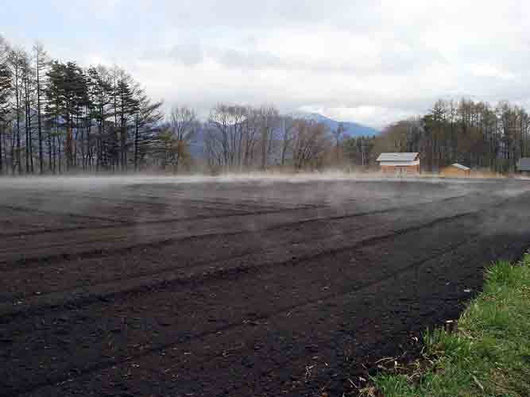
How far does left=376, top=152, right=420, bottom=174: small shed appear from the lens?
223 ft

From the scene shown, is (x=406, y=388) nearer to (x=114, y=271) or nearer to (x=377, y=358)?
(x=377, y=358)

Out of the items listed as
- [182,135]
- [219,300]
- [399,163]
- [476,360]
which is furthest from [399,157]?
[476,360]

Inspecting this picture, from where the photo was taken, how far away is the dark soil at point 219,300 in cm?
364

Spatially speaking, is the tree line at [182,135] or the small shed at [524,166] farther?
the small shed at [524,166]

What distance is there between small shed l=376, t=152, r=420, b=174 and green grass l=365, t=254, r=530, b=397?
212ft

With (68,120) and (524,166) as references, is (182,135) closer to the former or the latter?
(68,120)

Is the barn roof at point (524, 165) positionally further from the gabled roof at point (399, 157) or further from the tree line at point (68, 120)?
the tree line at point (68, 120)

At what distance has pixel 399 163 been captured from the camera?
69062 mm

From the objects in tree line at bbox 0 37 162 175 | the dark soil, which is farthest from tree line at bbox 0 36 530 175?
the dark soil

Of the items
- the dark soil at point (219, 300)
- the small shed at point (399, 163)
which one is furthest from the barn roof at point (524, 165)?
the dark soil at point (219, 300)

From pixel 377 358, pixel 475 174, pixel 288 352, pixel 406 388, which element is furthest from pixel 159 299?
pixel 475 174

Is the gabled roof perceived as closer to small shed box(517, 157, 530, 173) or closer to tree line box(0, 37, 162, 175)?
small shed box(517, 157, 530, 173)

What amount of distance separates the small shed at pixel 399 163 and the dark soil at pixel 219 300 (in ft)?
190

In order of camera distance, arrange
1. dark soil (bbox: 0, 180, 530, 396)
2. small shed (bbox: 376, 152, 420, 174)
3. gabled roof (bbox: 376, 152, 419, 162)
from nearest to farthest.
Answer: dark soil (bbox: 0, 180, 530, 396) → small shed (bbox: 376, 152, 420, 174) → gabled roof (bbox: 376, 152, 419, 162)
